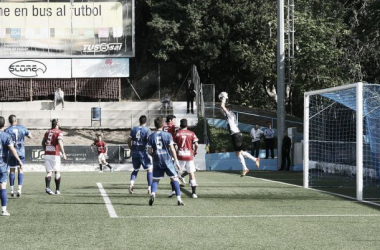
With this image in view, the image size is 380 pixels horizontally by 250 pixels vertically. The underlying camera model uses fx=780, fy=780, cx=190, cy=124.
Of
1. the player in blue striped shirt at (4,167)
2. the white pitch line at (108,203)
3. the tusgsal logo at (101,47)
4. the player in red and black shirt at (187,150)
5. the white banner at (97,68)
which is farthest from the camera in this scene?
the white banner at (97,68)

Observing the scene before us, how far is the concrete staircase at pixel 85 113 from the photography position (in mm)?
46094

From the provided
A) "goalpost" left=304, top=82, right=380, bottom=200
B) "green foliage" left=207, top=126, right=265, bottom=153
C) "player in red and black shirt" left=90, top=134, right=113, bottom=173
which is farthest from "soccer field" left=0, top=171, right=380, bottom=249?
"green foliage" left=207, top=126, right=265, bottom=153

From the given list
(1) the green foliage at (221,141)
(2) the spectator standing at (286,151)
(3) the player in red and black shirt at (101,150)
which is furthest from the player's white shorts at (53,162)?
(1) the green foliage at (221,141)

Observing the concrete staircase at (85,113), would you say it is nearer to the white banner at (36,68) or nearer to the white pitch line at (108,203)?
the white banner at (36,68)

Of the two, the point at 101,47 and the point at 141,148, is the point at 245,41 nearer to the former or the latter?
the point at 101,47

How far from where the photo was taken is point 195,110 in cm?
4747

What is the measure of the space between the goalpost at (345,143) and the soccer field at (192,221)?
1876mm

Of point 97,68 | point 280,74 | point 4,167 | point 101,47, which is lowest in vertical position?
point 4,167

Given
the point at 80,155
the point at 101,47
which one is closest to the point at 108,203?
the point at 80,155

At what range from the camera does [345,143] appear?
78.3 ft

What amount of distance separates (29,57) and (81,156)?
13.5 m

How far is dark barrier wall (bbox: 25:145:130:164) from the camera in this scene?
3631cm

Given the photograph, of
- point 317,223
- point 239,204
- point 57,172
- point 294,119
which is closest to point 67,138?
point 294,119

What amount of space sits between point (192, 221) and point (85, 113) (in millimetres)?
34124
